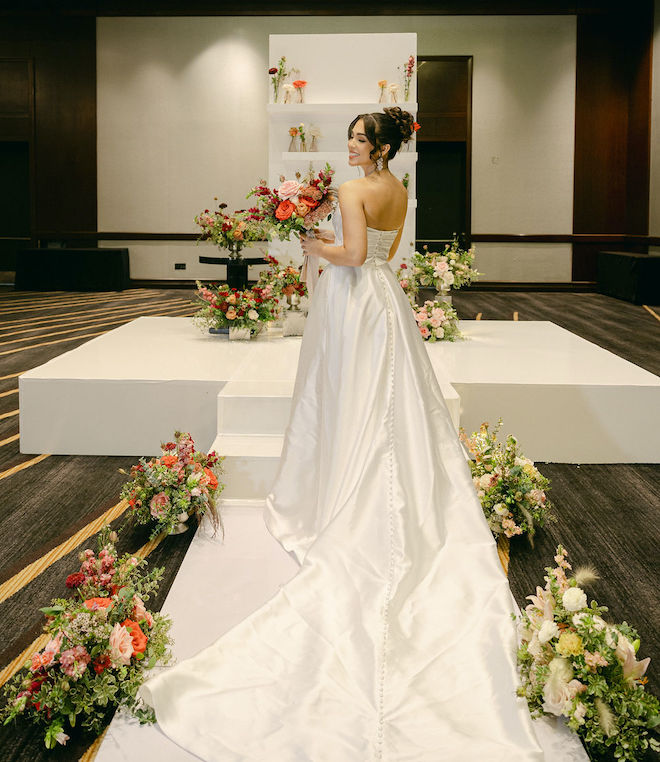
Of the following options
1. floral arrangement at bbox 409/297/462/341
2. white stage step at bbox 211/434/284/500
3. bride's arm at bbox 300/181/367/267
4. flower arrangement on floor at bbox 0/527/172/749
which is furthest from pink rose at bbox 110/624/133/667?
floral arrangement at bbox 409/297/462/341

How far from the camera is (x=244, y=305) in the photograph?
6074mm

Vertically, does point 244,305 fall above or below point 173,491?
above

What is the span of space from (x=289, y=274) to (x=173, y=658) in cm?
396

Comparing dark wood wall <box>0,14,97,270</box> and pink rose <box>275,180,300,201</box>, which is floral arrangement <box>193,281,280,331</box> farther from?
dark wood wall <box>0,14,97,270</box>

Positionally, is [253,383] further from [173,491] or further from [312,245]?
[312,245]

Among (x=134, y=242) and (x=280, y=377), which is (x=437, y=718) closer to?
(x=280, y=377)

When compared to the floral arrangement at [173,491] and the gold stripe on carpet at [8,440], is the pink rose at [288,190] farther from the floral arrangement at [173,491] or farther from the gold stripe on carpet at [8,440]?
the gold stripe on carpet at [8,440]

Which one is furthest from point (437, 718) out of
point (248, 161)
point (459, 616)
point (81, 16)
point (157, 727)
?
point (81, 16)

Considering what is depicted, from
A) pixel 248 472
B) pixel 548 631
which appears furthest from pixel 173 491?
pixel 548 631

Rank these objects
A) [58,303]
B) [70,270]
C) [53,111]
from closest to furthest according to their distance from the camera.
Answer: [58,303] < [70,270] < [53,111]

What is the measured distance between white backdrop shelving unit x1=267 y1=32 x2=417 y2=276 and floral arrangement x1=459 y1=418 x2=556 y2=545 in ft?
18.4

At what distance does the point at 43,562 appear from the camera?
3.32m

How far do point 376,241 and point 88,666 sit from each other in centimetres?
174

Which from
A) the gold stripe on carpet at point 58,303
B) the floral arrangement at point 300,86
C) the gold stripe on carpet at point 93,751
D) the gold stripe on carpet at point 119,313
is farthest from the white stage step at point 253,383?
the gold stripe on carpet at point 58,303
